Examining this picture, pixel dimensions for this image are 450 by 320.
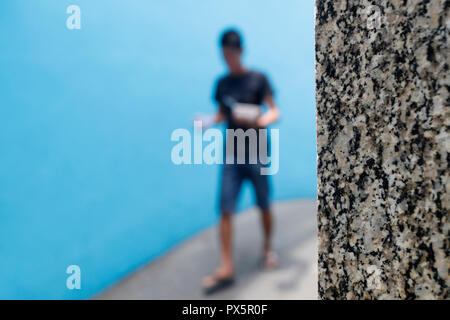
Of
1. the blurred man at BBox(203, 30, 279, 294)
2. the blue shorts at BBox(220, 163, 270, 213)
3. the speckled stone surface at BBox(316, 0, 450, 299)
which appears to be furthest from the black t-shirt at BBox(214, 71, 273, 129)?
the speckled stone surface at BBox(316, 0, 450, 299)

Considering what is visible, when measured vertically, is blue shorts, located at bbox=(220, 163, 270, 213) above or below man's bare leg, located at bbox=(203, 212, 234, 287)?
above

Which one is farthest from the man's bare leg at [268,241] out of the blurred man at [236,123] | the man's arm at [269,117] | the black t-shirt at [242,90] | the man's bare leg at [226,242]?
the man's arm at [269,117]

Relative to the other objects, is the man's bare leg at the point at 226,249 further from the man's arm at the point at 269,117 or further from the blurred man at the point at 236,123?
the man's arm at the point at 269,117

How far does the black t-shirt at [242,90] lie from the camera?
2.98 meters

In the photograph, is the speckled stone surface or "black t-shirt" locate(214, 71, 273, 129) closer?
the speckled stone surface

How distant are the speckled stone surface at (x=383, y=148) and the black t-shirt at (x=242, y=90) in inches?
85.2

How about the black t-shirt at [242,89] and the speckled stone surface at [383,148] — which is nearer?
the speckled stone surface at [383,148]

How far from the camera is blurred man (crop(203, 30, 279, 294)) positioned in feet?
9.39

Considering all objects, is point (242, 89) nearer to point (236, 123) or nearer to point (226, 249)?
point (236, 123)

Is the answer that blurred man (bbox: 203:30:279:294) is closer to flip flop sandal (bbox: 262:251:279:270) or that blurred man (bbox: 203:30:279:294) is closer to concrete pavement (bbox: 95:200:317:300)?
flip flop sandal (bbox: 262:251:279:270)

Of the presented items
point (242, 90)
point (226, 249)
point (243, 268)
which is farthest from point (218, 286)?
point (242, 90)

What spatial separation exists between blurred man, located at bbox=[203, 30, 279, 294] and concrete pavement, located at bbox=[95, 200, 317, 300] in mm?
141

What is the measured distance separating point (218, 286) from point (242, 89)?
155 cm
